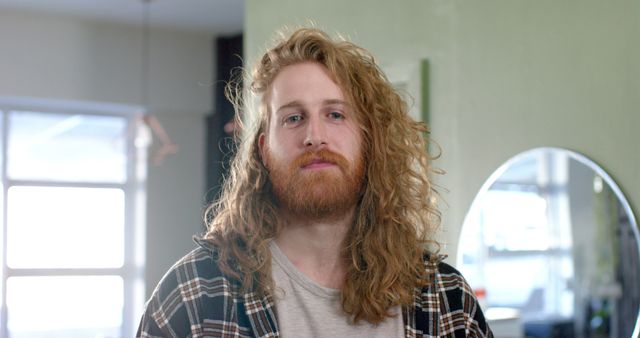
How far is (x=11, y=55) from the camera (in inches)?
252

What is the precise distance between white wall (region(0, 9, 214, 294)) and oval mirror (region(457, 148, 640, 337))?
3.79 m

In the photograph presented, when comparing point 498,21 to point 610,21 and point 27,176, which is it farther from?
point 27,176

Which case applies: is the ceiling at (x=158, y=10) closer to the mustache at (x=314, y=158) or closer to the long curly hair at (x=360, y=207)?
the long curly hair at (x=360, y=207)

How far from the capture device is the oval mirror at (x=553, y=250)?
9.41ft

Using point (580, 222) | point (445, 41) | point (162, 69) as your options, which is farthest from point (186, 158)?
point (580, 222)

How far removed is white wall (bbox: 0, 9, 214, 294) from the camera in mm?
6434

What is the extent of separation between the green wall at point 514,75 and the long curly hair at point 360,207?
87 centimetres

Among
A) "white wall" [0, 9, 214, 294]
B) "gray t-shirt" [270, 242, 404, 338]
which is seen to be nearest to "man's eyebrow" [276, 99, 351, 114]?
"gray t-shirt" [270, 242, 404, 338]

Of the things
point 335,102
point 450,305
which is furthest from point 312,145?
point 450,305

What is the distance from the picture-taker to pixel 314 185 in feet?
5.43

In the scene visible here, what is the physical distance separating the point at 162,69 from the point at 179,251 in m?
1.35

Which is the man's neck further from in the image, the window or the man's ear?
the window

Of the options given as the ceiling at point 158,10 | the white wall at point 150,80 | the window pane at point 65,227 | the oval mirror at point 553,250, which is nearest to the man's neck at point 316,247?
the oval mirror at point 553,250

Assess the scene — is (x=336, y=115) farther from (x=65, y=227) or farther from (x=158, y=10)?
(x=65, y=227)
